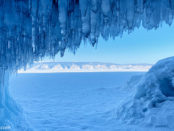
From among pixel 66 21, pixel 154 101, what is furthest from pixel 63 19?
pixel 154 101

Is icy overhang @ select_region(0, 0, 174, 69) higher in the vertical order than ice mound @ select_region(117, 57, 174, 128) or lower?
higher

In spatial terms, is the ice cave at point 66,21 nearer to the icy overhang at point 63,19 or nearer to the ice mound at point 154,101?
the icy overhang at point 63,19

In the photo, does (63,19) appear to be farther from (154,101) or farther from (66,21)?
(154,101)

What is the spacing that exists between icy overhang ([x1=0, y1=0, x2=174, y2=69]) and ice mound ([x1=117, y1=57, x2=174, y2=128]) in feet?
9.16

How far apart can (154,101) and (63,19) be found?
417 centimetres

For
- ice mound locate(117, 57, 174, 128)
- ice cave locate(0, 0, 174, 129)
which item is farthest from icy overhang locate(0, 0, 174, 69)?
ice mound locate(117, 57, 174, 128)

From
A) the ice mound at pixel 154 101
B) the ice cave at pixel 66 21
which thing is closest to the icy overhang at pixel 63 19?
the ice cave at pixel 66 21

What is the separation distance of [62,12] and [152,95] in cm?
440

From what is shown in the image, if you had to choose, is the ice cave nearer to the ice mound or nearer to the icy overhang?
the icy overhang

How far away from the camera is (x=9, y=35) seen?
2273mm

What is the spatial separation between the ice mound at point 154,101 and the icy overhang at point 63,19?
279 centimetres

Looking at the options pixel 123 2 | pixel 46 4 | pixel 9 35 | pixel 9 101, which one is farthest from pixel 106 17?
pixel 9 101

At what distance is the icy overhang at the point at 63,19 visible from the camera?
1.89 meters

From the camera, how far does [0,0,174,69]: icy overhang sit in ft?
6.21
